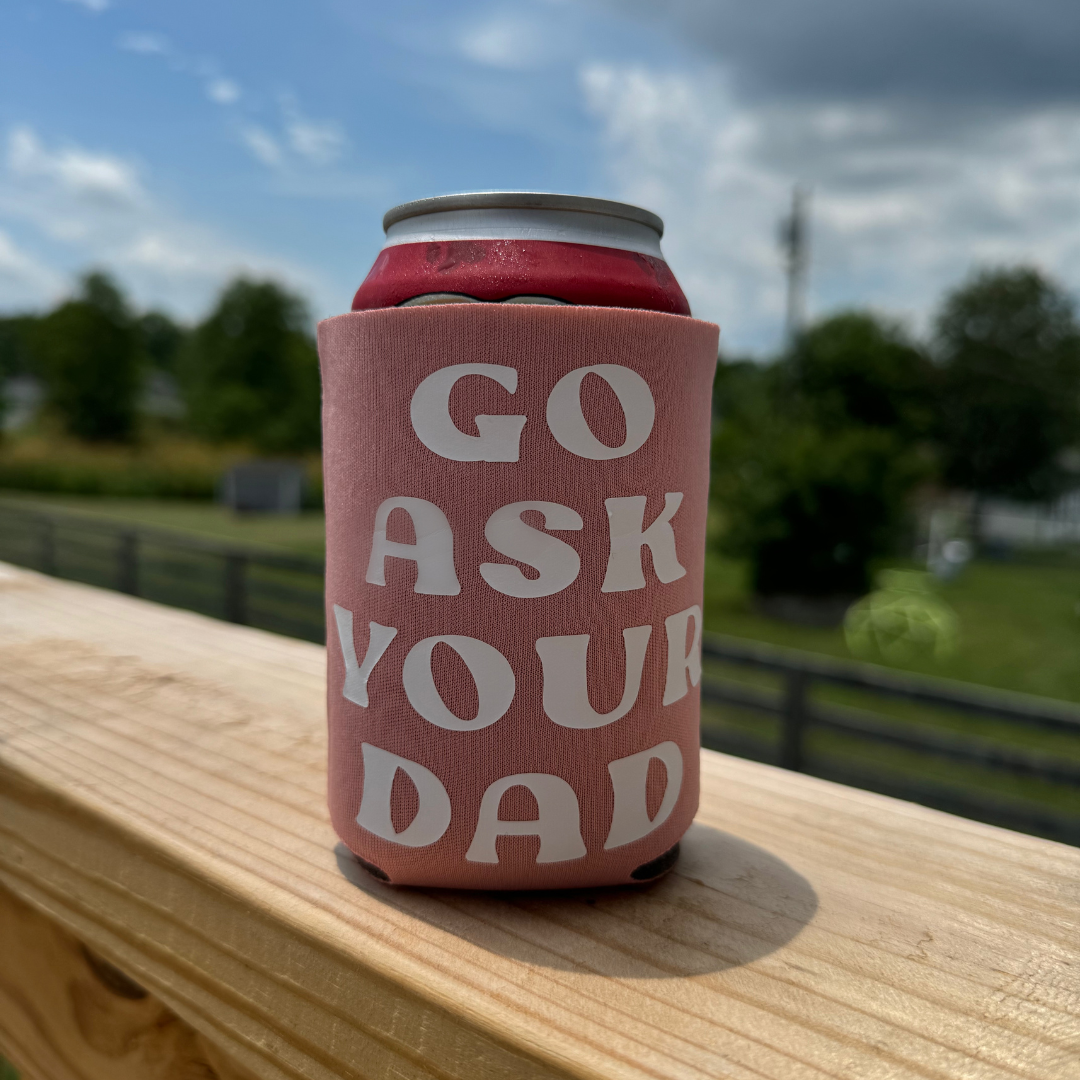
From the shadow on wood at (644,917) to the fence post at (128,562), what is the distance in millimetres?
7865

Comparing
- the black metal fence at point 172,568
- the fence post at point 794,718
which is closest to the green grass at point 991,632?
the black metal fence at point 172,568

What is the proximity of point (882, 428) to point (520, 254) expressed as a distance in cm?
2242

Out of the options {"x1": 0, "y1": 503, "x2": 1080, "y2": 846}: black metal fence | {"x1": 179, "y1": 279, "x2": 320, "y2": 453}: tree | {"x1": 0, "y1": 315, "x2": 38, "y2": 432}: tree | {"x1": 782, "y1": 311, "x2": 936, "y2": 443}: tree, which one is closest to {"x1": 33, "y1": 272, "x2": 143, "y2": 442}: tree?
{"x1": 179, "y1": 279, "x2": 320, "y2": 453}: tree

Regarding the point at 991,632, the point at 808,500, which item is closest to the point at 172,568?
the point at 808,500

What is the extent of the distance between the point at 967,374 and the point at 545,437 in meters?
30.2

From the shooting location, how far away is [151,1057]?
0.71 metres

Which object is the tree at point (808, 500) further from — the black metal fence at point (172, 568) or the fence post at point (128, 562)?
the fence post at point (128, 562)

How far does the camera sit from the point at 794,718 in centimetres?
495

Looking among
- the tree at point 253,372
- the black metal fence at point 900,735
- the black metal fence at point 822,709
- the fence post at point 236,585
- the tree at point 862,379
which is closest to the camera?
the black metal fence at point 900,735

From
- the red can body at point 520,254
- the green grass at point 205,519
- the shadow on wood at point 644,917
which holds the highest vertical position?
the red can body at point 520,254

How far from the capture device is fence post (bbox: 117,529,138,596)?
791cm

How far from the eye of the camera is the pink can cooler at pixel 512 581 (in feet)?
2.08

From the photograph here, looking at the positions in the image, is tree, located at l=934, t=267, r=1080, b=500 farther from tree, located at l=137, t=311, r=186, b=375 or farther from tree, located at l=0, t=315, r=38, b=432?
tree, located at l=137, t=311, r=186, b=375

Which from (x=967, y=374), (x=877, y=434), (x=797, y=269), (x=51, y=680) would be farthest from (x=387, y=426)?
(x=967, y=374)
